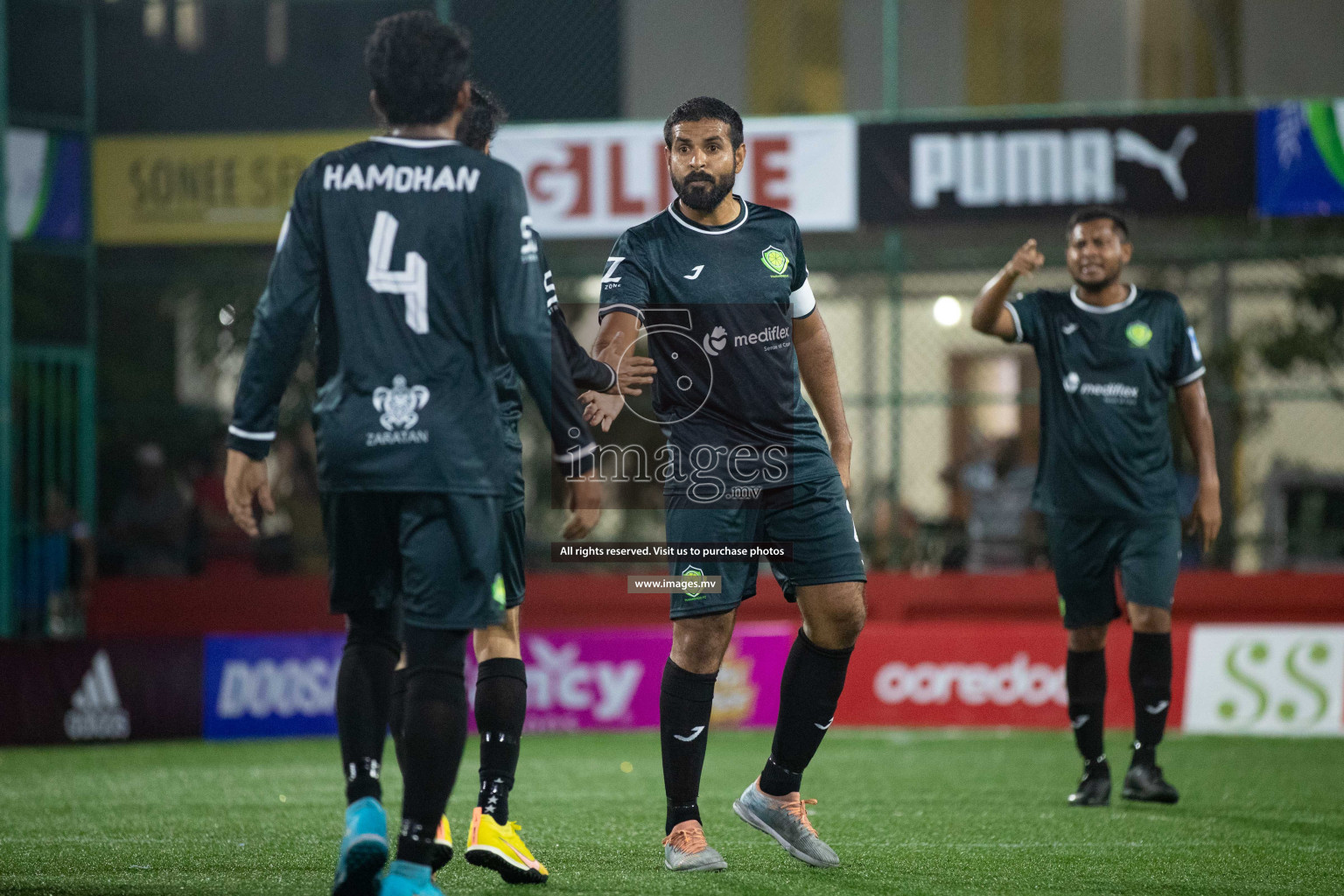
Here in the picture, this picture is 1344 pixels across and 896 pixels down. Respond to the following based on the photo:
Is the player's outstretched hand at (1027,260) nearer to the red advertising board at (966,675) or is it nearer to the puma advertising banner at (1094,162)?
the red advertising board at (966,675)

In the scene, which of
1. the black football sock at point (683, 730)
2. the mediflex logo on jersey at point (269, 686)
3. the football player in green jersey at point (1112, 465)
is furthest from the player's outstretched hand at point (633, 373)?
the mediflex logo on jersey at point (269, 686)

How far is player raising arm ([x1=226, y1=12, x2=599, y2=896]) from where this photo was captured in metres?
3.77

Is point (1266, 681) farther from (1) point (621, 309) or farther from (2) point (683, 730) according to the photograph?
(1) point (621, 309)

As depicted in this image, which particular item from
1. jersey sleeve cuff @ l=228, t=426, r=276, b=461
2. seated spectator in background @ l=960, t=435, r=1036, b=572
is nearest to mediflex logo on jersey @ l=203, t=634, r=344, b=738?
seated spectator in background @ l=960, t=435, r=1036, b=572

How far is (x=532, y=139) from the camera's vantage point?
12.0 m

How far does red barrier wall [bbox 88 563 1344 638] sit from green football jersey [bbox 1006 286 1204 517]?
473cm

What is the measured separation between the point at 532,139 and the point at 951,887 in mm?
8582

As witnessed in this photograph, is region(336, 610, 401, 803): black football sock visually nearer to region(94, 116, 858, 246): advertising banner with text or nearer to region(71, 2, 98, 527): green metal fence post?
region(94, 116, 858, 246): advertising banner with text

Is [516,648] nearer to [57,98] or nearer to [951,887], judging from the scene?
[951,887]

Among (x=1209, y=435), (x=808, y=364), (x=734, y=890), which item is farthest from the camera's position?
(x=1209, y=435)

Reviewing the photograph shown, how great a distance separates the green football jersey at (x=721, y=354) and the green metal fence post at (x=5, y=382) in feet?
27.0

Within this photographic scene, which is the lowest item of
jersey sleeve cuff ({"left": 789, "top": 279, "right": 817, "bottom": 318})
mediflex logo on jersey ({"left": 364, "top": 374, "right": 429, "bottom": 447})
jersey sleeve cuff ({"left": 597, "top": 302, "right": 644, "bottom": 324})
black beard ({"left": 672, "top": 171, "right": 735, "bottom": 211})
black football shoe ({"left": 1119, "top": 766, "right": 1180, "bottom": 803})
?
black football shoe ({"left": 1119, "top": 766, "right": 1180, "bottom": 803})

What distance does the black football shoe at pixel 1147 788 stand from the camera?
→ 21.3 feet

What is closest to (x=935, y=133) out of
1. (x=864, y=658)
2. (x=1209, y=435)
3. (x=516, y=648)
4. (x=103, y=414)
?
(x=864, y=658)
